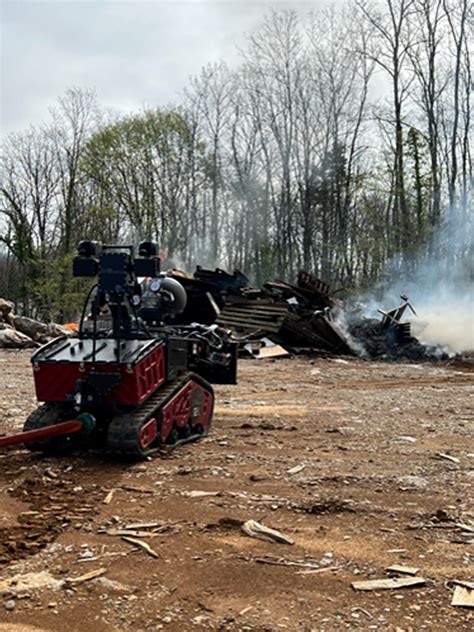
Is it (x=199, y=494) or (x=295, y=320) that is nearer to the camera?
(x=199, y=494)

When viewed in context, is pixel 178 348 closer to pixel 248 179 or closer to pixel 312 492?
pixel 312 492

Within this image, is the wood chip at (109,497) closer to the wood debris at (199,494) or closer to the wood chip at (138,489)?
the wood chip at (138,489)

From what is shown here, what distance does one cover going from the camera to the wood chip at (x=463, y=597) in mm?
3537

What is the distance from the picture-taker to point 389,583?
3.78 meters

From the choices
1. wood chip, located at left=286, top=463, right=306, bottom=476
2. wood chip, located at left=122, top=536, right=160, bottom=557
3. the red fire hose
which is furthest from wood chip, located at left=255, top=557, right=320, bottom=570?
the red fire hose

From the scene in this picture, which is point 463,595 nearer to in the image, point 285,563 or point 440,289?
point 285,563

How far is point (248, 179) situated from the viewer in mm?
39594

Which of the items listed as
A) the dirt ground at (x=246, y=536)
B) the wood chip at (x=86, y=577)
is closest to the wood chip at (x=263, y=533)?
the dirt ground at (x=246, y=536)

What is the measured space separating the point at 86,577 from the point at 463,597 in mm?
2059

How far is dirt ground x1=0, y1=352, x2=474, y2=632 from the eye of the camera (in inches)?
136

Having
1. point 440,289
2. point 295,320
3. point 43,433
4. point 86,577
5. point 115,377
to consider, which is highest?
point 440,289

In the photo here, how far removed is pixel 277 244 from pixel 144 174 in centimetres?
876

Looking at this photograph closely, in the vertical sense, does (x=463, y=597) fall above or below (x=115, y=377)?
below

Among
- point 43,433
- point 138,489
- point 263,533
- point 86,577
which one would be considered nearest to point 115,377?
point 43,433
